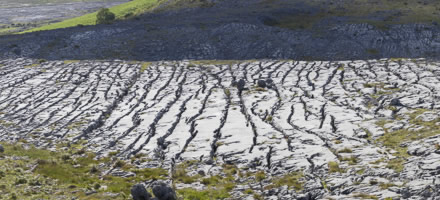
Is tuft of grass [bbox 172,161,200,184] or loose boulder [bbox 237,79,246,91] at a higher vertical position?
loose boulder [bbox 237,79,246,91]

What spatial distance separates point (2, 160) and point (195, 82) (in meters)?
31.8

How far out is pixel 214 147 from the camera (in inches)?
1555

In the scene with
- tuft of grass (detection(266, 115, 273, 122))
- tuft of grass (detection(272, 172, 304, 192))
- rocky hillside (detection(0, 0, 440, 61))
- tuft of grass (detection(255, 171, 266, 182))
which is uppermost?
rocky hillside (detection(0, 0, 440, 61))

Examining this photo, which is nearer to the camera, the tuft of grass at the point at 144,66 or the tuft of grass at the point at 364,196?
the tuft of grass at the point at 364,196

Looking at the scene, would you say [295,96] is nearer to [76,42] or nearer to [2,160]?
[2,160]

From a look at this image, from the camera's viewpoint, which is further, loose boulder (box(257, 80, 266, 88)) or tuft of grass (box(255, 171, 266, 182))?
loose boulder (box(257, 80, 266, 88))

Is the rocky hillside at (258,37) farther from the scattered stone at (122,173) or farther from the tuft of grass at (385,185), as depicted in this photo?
the tuft of grass at (385,185)

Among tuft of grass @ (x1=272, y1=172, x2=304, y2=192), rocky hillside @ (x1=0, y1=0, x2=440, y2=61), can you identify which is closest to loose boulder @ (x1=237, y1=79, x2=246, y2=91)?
rocky hillside @ (x1=0, y1=0, x2=440, y2=61)

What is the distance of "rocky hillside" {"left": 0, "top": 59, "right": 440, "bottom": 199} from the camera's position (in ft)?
101

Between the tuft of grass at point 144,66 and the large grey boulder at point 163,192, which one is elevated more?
the tuft of grass at point 144,66

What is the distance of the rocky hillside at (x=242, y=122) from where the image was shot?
30.7 metres

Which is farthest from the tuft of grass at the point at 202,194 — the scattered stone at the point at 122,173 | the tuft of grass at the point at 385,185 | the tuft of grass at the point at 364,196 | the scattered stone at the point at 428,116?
the scattered stone at the point at 428,116

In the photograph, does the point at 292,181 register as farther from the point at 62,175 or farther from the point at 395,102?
the point at 395,102

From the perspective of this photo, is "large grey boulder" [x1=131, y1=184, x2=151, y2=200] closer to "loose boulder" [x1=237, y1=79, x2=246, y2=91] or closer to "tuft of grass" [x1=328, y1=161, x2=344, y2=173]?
"tuft of grass" [x1=328, y1=161, x2=344, y2=173]
